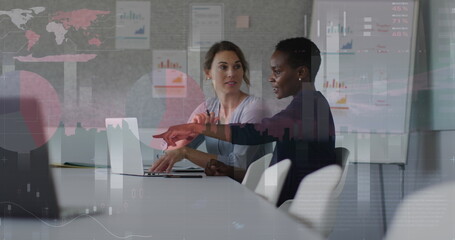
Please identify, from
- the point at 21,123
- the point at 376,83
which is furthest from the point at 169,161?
the point at 376,83

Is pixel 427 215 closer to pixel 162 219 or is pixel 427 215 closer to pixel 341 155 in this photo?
pixel 162 219

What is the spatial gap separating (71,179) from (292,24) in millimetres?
1487

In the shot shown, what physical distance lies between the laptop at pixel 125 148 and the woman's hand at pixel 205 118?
2.88ft

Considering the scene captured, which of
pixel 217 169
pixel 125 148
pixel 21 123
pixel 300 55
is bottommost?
pixel 217 169

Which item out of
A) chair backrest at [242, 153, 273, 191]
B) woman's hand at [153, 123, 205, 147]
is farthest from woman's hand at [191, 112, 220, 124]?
chair backrest at [242, 153, 273, 191]

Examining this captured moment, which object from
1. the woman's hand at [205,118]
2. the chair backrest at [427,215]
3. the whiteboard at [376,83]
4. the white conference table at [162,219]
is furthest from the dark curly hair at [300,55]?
the woman's hand at [205,118]

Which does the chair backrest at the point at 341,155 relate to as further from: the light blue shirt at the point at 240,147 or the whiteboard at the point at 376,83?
the whiteboard at the point at 376,83

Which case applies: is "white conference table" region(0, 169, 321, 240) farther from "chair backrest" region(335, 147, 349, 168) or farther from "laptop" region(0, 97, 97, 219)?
"chair backrest" region(335, 147, 349, 168)

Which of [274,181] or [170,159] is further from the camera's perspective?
[170,159]

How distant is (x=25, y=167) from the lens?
0.52 metres

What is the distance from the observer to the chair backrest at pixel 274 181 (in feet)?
3.61

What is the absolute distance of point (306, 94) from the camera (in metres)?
1.07

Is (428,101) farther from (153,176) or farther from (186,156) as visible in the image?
(153,176)

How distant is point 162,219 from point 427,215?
0.90ft
